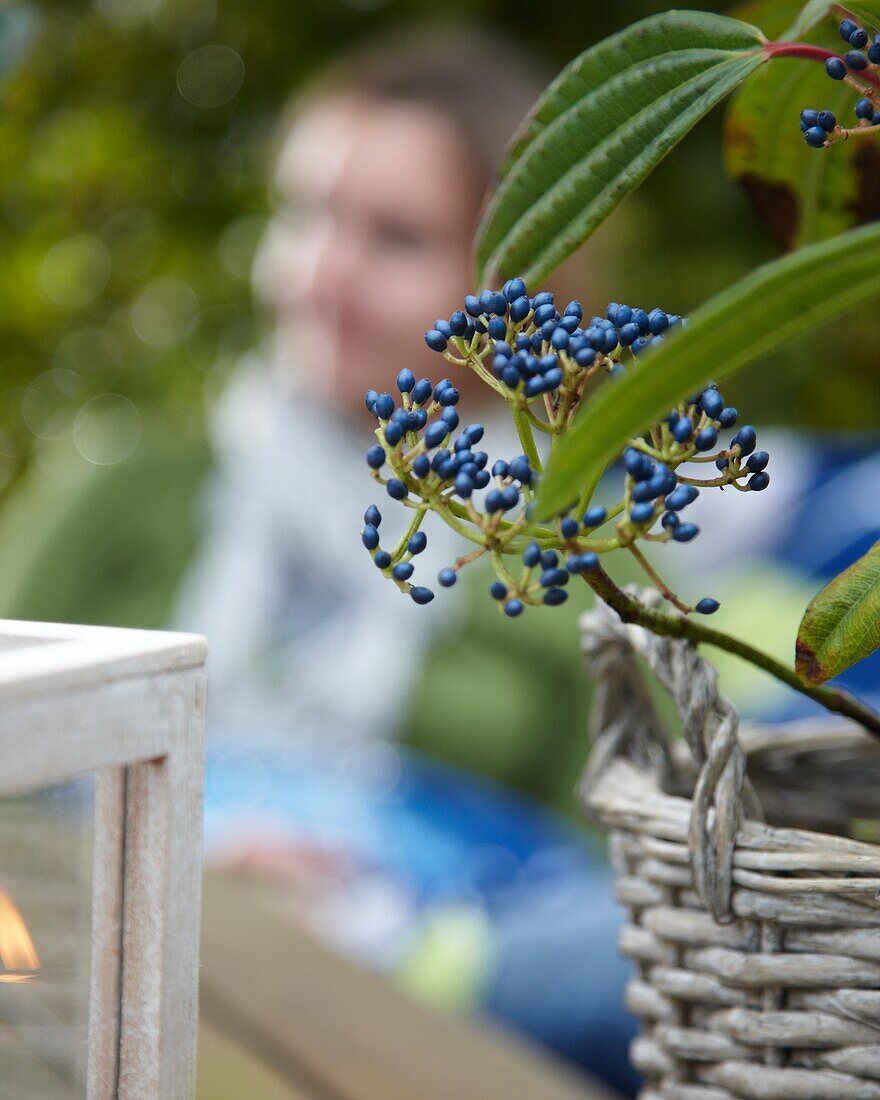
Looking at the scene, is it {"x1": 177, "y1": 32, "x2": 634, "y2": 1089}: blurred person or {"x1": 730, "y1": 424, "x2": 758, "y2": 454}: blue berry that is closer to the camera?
{"x1": 730, "y1": 424, "x2": 758, "y2": 454}: blue berry

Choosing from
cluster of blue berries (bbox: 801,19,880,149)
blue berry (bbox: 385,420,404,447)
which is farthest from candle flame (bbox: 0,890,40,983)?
cluster of blue berries (bbox: 801,19,880,149)

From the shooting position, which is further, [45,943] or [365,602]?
[365,602]

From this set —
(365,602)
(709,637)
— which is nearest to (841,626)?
(709,637)

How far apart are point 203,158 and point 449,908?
6.39 ft

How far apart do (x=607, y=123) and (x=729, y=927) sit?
0.65 feet

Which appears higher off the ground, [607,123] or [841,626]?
[607,123]

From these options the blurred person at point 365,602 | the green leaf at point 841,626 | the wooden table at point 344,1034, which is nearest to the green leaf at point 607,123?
the green leaf at point 841,626

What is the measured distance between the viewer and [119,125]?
94.7 inches

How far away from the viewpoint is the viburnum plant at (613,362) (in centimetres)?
→ 20

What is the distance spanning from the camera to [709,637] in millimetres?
273

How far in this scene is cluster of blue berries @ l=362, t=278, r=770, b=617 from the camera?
0.24 meters

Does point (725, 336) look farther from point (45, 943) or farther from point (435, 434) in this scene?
point (45, 943)

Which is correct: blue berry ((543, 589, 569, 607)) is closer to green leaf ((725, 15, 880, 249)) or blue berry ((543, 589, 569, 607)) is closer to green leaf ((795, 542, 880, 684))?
green leaf ((795, 542, 880, 684))

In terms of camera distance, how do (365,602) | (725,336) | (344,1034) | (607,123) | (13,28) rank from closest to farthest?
1. (725,336)
2. (607,123)
3. (13,28)
4. (344,1034)
5. (365,602)
